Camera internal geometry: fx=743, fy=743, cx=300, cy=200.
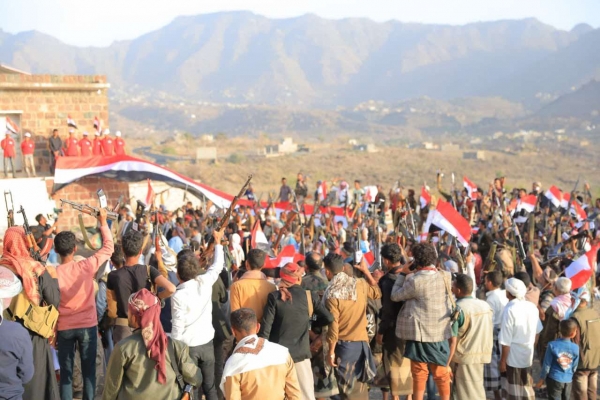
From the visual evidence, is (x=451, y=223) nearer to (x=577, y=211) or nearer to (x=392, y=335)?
(x=392, y=335)

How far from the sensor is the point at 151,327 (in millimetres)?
4758

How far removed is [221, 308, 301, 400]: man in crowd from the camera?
15.5 ft

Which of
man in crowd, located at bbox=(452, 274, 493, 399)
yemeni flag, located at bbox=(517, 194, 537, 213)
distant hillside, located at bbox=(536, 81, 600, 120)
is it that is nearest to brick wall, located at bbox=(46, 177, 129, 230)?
yemeni flag, located at bbox=(517, 194, 537, 213)

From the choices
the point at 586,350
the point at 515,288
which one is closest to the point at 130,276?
the point at 515,288

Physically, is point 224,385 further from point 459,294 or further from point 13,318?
point 459,294

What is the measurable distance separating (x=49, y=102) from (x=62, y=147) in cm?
169

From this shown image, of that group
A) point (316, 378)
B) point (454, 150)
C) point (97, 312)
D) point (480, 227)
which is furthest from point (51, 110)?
point (454, 150)

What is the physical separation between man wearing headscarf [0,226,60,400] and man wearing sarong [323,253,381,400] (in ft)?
7.60

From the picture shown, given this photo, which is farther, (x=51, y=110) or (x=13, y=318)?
(x=51, y=110)

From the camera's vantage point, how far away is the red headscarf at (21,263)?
18.7 ft

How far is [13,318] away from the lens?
18.8 feet

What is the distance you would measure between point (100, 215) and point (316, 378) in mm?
2441

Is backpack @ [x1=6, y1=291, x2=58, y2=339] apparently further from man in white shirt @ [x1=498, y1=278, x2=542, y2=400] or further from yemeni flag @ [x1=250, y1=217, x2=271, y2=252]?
yemeni flag @ [x1=250, y1=217, x2=271, y2=252]

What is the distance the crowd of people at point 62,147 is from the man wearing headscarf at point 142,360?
15778mm
